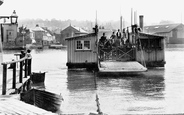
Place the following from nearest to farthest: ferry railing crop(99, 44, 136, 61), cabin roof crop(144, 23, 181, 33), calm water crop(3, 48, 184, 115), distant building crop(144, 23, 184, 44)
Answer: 1. calm water crop(3, 48, 184, 115)
2. ferry railing crop(99, 44, 136, 61)
3. distant building crop(144, 23, 184, 44)
4. cabin roof crop(144, 23, 181, 33)

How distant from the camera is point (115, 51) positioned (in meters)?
32.2

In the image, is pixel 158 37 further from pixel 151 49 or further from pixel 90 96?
pixel 90 96

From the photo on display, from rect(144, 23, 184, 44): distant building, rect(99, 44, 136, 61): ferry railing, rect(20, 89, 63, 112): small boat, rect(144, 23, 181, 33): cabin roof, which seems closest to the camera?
rect(20, 89, 63, 112): small boat

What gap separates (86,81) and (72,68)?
29.5ft

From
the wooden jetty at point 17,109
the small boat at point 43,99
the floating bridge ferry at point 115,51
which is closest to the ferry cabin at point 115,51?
the floating bridge ferry at point 115,51

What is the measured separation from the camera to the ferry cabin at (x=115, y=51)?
3131cm

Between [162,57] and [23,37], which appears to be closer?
[162,57]

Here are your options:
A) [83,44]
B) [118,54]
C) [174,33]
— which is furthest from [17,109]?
[174,33]

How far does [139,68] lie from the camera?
Answer: 83.7 ft

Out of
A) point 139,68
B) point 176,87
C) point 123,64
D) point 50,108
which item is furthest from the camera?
point 123,64

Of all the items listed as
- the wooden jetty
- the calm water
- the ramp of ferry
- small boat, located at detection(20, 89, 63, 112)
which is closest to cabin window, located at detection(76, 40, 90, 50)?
the ramp of ferry

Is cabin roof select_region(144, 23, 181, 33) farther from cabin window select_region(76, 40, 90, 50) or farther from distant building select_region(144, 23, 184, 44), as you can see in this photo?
cabin window select_region(76, 40, 90, 50)

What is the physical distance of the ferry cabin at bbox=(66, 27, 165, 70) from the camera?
31312 mm

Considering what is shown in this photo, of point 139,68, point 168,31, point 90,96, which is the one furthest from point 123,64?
point 168,31
